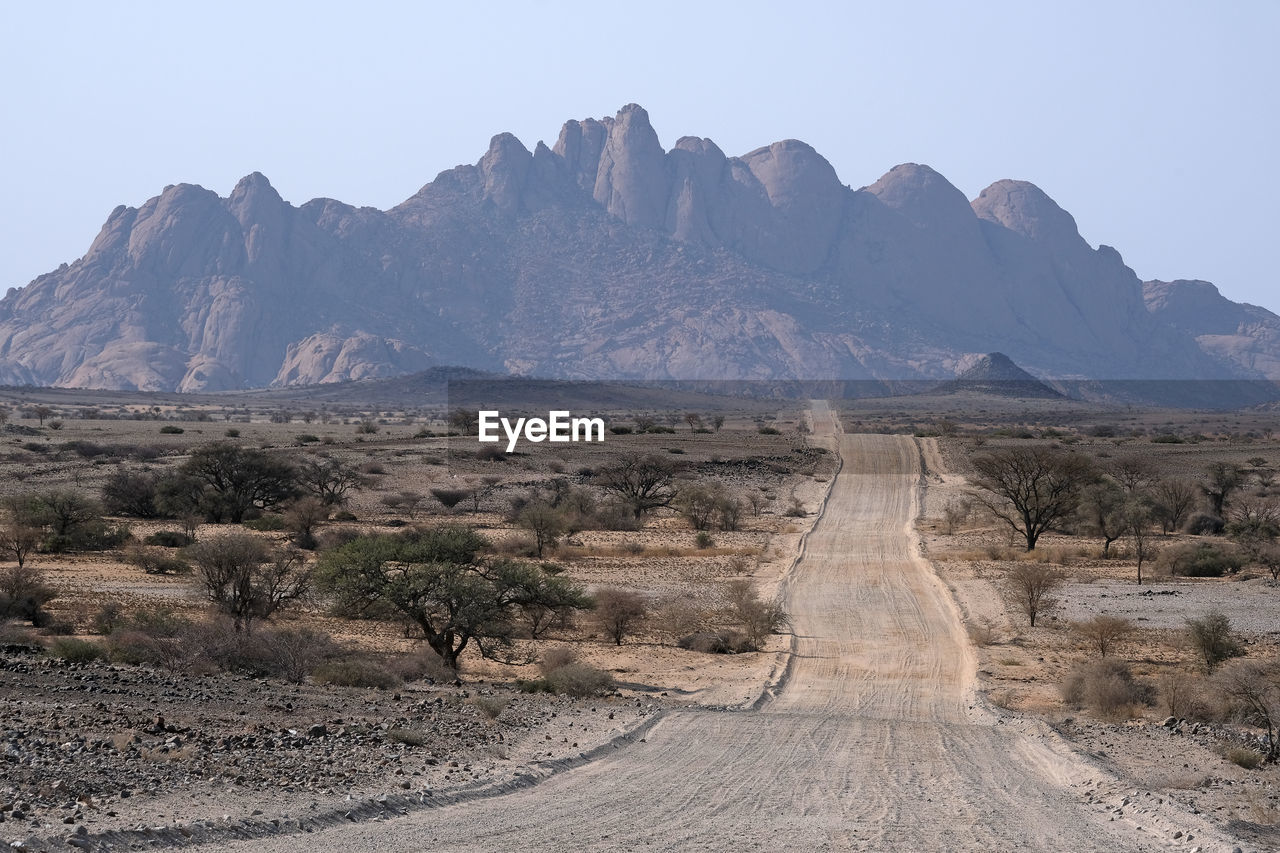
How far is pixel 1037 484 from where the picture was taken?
48.7m

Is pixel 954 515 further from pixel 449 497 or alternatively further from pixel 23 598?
pixel 23 598

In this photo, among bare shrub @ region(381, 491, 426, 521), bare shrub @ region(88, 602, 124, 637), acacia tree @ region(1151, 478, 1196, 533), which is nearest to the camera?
bare shrub @ region(88, 602, 124, 637)

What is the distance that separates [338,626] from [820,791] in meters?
15.1

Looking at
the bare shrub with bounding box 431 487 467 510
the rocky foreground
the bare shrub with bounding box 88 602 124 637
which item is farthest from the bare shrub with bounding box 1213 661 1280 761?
the bare shrub with bounding box 431 487 467 510

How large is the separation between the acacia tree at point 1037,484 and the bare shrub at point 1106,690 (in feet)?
85.4

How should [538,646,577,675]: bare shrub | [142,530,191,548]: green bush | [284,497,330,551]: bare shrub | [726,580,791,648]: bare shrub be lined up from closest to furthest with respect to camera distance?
[538,646,577,675]: bare shrub
[726,580,791,648]: bare shrub
[142,530,191,548]: green bush
[284,497,330,551]: bare shrub

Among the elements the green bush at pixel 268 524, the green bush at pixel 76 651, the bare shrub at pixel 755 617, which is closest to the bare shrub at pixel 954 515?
the bare shrub at pixel 755 617

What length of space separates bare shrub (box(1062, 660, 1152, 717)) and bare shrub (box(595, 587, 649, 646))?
359 inches

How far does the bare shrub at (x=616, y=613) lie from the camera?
86.7 ft

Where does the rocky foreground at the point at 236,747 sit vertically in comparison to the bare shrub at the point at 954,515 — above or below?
above

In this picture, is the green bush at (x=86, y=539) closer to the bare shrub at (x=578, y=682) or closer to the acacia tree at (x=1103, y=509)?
the bare shrub at (x=578, y=682)

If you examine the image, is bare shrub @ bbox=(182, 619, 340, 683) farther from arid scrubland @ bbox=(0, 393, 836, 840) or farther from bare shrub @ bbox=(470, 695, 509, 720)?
bare shrub @ bbox=(470, 695, 509, 720)

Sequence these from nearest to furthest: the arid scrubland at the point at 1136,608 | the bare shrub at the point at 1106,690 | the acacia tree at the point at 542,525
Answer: the arid scrubland at the point at 1136,608 → the bare shrub at the point at 1106,690 → the acacia tree at the point at 542,525

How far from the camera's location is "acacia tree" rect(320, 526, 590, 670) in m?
22.2
